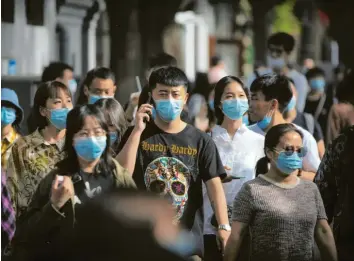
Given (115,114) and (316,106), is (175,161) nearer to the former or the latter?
(115,114)

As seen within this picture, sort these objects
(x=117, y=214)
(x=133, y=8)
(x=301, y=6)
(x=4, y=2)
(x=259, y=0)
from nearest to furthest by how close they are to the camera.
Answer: (x=117, y=214) → (x=4, y=2) → (x=133, y=8) → (x=259, y=0) → (x=301, y=6)

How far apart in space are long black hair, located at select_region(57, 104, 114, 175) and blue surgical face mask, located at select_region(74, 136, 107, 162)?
32mm

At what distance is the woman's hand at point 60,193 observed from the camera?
400 centimetres

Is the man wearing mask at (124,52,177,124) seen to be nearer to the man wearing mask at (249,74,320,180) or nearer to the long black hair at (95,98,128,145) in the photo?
the man wearing mask at (249,74,320,180)

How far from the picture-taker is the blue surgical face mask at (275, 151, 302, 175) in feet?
15.3

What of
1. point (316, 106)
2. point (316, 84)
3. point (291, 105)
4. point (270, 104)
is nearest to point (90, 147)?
point (270, 104)

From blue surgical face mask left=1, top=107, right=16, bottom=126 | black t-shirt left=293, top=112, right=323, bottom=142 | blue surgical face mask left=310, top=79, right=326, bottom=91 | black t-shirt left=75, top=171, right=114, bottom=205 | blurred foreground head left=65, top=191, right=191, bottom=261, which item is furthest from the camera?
blue surgical face mask left=310, top=79, right=326, bottom=91

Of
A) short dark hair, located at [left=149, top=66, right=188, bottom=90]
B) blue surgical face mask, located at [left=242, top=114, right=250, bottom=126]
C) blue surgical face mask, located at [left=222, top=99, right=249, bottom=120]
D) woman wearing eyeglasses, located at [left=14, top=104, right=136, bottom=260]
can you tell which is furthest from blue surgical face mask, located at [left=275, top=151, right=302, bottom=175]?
blue surgical face mask, located at [left=242, top=114, right=250, bottom=126]

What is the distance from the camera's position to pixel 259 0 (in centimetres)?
1767

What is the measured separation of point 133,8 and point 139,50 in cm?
185

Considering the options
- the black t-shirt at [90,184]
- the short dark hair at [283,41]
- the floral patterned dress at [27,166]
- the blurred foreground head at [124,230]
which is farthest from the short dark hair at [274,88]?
the blurred foreground head at [124,230]

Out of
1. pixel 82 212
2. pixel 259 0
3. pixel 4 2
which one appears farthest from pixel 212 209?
pixel 259 0

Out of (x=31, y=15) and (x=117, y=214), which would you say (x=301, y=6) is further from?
(x=117, y=214)

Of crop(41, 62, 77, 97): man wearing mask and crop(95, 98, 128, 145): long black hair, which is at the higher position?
crop(41, 62, 77, 97): man wearing mask
